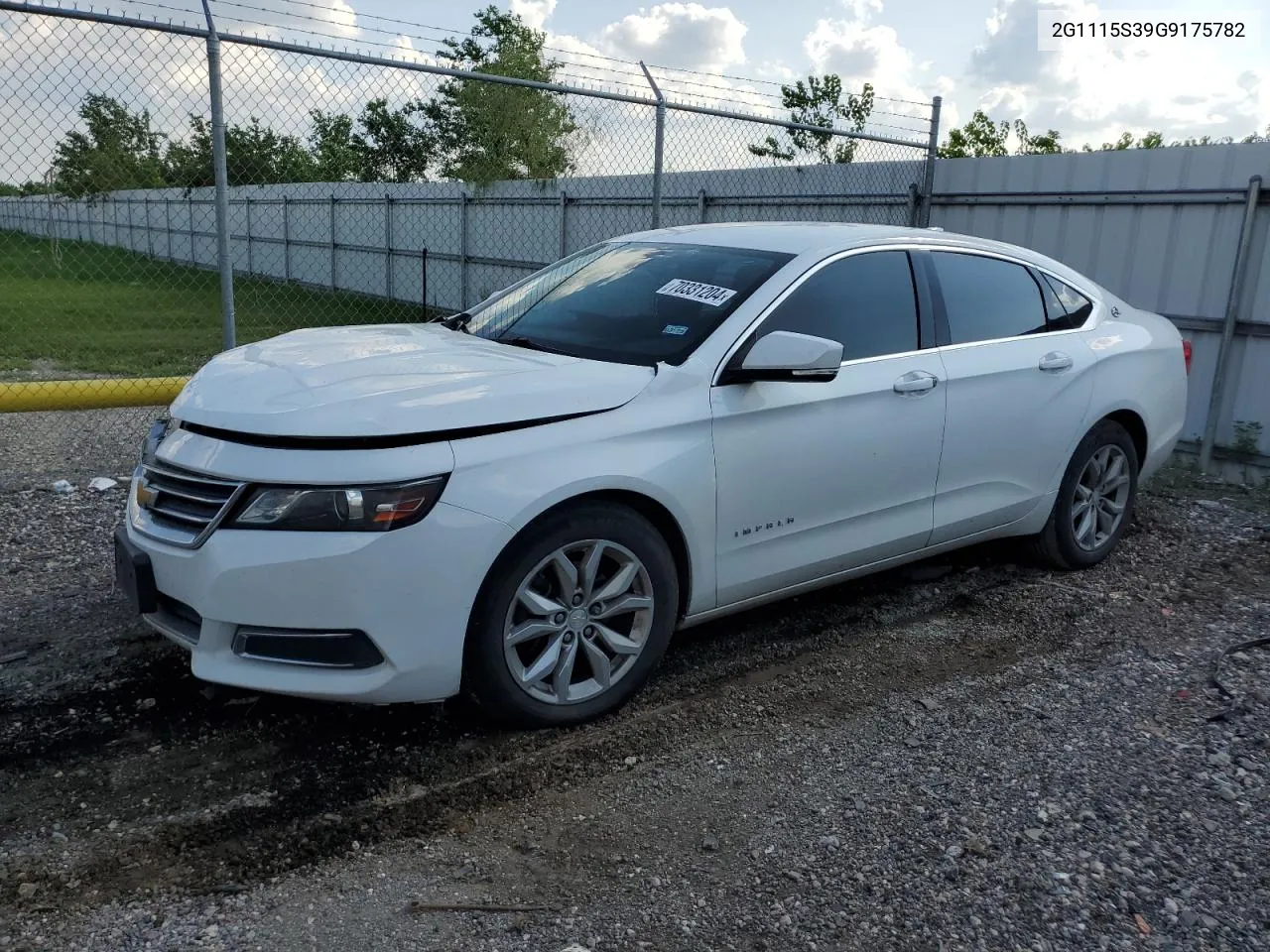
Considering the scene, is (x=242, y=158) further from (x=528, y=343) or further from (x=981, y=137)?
(x=981, y=137)

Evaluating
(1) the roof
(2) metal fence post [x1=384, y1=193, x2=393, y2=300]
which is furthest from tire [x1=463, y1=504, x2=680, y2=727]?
(2) metal fence post [x1=384, y1=193, x2=393, y2=300]

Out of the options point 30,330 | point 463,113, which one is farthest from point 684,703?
point 463,113

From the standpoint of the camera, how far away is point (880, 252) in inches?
179

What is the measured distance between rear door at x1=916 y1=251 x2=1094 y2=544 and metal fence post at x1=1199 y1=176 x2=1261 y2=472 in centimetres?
330

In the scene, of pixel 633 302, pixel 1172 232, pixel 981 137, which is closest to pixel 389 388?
pixel 633 302

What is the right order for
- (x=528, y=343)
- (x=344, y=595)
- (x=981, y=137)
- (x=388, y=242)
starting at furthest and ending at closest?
(x=981, y=137), (x=388, y=242), (x=528, y=343), (x=344, y=595)

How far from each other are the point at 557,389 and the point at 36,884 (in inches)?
77.8

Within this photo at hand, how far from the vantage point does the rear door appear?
184 inches

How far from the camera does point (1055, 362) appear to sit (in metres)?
5.05

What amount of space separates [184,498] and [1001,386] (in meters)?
3.36

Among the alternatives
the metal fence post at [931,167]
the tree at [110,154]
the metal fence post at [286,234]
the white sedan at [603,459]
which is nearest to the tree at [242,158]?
the tree at [110,154]

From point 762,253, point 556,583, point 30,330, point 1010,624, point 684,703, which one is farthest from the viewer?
point 30,330

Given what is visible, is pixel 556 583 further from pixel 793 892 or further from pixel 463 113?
pixel 463 113

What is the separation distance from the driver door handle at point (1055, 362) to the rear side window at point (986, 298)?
0.13m
